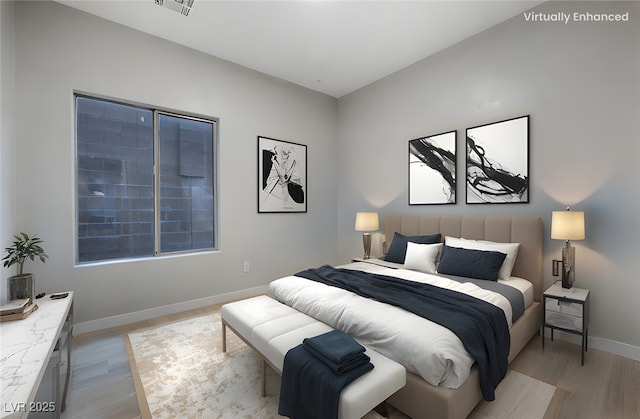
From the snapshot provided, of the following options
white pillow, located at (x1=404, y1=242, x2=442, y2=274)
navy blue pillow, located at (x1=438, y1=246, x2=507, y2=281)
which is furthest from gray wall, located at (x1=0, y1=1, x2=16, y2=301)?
navy blue pillow, located at (x1=438, y1=246, x2=507, y2=281)

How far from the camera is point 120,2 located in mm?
2604

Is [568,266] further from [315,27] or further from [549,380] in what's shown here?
[315,27]

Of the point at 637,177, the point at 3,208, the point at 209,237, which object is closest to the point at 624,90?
the point at 637,177

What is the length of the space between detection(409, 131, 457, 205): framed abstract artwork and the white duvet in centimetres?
135

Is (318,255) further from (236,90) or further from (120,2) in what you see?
(120,2)

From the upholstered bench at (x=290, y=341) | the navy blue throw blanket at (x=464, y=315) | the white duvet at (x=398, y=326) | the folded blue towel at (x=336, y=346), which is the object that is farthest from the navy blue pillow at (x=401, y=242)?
the folded blue towel at (x=336, y=346)

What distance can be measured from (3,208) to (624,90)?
16.4 feet

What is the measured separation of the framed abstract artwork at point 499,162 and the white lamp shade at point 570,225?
20.4 inches

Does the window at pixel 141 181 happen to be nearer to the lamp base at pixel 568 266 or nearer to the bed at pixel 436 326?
the bed at pixel 436 326

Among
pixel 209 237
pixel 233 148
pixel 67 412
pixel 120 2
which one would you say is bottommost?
pixel 67 412

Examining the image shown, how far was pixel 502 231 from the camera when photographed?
2.87 meters

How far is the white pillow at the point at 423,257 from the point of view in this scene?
9.78 feet

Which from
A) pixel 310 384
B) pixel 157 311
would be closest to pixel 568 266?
pixel 310 384

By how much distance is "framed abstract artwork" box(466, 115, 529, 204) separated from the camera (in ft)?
9.20
